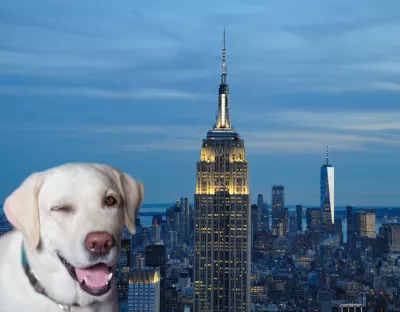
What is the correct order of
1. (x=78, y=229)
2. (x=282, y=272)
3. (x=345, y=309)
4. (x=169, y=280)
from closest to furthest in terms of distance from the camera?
(x=78, y=229)
(x=345, y=309)
(x=169, y=280)
(x=282, y=272)

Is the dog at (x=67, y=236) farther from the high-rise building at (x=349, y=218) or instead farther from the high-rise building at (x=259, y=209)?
the high-rise building at (x=349, y=218)

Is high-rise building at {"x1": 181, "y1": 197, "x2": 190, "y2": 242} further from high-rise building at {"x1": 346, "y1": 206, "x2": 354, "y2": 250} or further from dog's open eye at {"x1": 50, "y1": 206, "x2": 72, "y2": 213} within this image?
dog's open eye at {"x1": 50, "y1": 206, "x2": 72, "y2": 213}

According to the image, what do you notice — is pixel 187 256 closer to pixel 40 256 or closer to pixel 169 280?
pixel 169 280

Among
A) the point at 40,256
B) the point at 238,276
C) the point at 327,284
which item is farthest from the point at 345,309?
the point at 40,256

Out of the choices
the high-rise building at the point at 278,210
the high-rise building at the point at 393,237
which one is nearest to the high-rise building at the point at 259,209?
the high-rise building at the point at 278,210

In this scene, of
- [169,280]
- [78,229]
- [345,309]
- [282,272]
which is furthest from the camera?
[282,272]

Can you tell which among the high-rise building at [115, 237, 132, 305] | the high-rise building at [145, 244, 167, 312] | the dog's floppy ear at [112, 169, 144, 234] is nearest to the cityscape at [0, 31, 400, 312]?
the high-rise building at [145, 244, 167, 312]

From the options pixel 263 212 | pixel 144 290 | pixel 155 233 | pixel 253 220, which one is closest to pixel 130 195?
pixel 144 290
